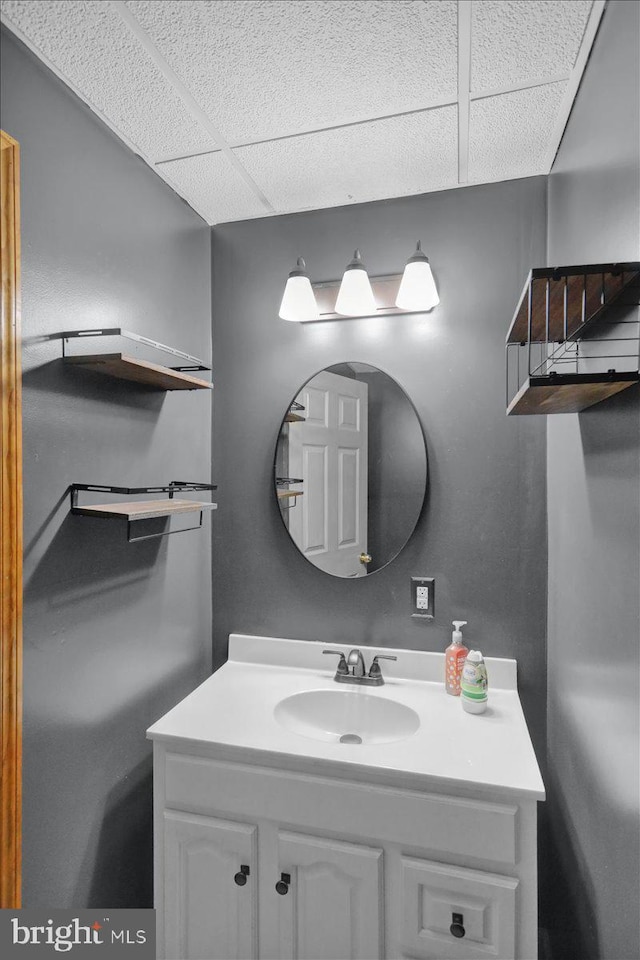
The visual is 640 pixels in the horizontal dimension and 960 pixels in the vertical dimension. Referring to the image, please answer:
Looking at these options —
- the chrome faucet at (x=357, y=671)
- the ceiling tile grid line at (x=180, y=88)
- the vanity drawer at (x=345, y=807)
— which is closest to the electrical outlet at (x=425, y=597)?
the chrome faucet at (x=357, y=671)

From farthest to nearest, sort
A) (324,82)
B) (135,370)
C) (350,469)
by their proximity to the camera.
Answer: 1. (350,469)
2. (135,370)
3. (324,82)

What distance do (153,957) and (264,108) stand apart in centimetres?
207

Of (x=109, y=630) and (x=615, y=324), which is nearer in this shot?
(x=615, y=324)

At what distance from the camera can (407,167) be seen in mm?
1566

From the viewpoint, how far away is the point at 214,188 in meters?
1.68

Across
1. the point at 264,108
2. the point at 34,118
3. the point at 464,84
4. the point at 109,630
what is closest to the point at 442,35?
the point at 464,84

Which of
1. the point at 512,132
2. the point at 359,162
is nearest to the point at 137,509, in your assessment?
the point at 359,162

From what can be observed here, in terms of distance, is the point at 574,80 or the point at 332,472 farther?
the point at 332,472

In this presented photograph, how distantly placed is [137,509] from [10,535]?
31cm

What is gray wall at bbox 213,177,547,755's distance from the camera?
1644mm

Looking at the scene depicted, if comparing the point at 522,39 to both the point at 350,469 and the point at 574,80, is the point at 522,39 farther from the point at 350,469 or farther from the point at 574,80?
the point at 350,469

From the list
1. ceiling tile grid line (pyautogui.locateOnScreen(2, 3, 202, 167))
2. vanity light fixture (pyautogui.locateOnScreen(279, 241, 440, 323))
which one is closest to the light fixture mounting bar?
vanity light fixture (pyautogui.locateOnScreen(279, 241, 440, 323))

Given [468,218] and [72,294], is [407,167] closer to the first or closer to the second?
[468,218]

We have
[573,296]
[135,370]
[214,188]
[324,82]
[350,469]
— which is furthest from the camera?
[350,469]
